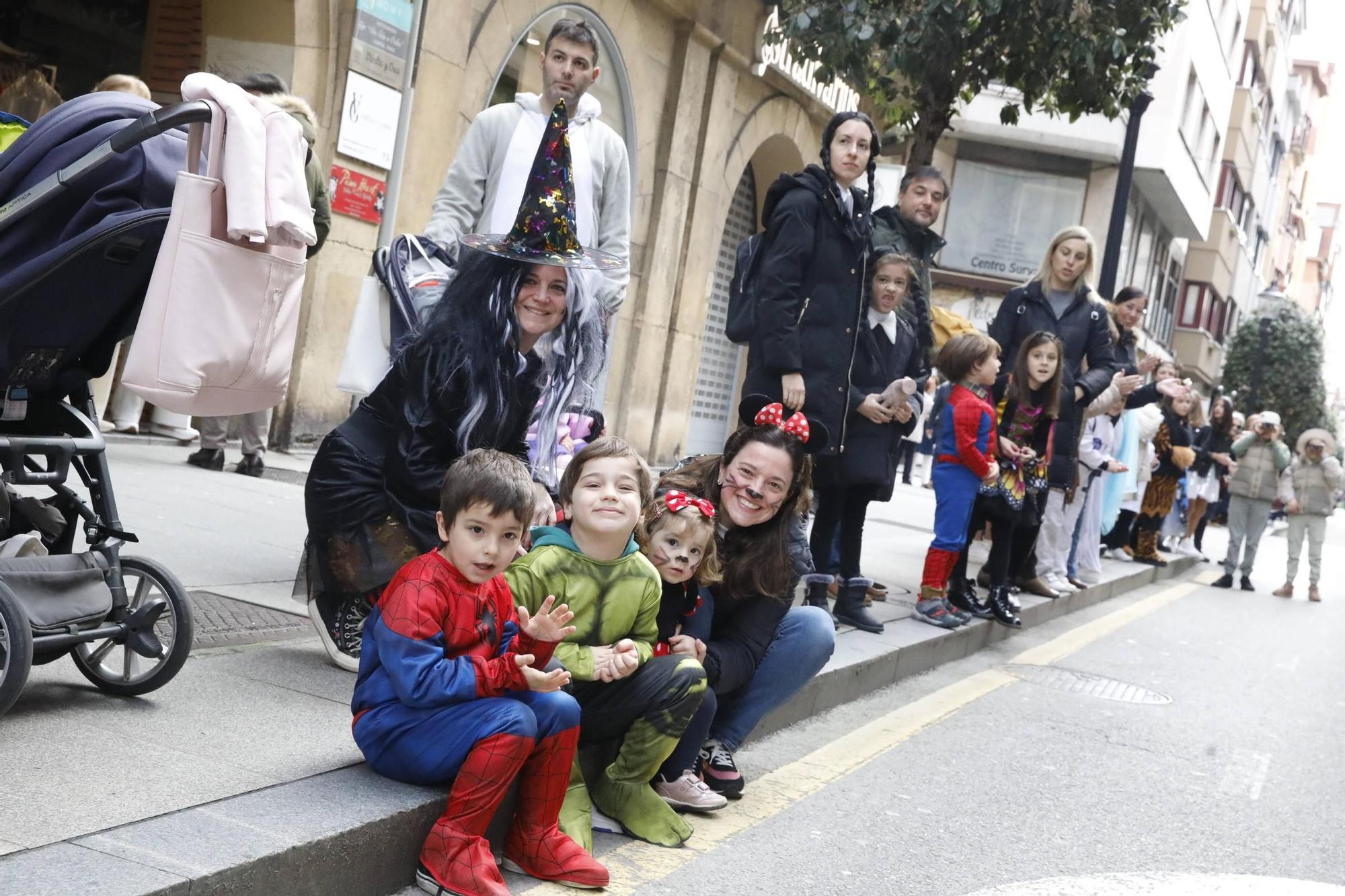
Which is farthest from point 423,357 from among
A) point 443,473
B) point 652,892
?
point 652,892

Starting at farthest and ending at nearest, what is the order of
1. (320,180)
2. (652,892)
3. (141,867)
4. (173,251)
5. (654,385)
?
(654,385), (320,180), (652,892), (173,251), (141,867)

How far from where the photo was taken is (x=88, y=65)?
11680 mm

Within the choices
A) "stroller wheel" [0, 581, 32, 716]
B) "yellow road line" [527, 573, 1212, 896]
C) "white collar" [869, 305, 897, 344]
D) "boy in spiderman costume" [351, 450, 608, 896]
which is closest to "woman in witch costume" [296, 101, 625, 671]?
"boy in spiderman costume" [351, 450, 608, 896]

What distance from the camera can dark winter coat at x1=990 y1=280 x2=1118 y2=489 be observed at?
30.2 feet

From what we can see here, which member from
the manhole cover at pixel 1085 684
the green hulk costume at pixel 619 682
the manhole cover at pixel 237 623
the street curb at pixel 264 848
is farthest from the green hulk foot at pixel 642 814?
the manhole cover at pixel 1085 684

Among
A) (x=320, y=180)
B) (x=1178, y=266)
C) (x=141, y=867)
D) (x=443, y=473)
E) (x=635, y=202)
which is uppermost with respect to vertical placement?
(x=1178, y=266)

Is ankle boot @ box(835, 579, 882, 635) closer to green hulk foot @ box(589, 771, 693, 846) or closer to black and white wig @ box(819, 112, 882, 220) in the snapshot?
black and white wig @ box(819, 112, 882, 220)

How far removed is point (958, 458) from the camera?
8.21 meters

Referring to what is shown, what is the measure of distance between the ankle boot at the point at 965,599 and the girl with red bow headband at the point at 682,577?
13.9 ft

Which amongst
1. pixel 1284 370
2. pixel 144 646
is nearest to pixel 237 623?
pixel 144 646

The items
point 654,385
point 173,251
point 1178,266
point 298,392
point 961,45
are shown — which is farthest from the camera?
point 1178,266

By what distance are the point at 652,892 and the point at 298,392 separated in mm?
7691

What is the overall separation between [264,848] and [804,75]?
15.3 m

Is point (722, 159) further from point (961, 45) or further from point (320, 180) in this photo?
point (320, 180)
